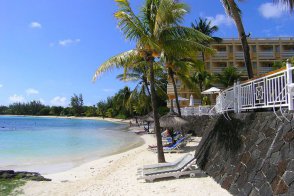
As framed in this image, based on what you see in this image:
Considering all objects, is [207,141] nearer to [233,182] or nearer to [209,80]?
[233,182]

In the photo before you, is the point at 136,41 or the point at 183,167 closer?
the point at 183,167

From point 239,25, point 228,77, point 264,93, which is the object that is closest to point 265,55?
point 228,77

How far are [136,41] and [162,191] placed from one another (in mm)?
5392

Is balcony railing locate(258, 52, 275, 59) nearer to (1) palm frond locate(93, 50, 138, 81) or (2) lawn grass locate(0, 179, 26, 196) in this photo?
(1) palm frond locate(93, 50, 138, 81)

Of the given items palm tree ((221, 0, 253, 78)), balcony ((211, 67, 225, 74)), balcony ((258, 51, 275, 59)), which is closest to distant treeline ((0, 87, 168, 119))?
balcony ((211, 67, 225, 74))

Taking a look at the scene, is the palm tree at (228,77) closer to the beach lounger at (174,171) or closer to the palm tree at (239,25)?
the palm tree at (239,25)

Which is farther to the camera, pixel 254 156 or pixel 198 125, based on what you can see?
pixel 198 125

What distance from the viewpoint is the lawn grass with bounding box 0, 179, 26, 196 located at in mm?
10719

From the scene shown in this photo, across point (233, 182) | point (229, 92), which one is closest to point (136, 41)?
point (229, 92)

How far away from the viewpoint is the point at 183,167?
31.7 ft

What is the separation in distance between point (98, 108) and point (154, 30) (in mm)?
96370

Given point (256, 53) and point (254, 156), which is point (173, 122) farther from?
point (256, 53)

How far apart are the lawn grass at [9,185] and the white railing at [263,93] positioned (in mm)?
7190

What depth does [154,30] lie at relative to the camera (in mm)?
11461
